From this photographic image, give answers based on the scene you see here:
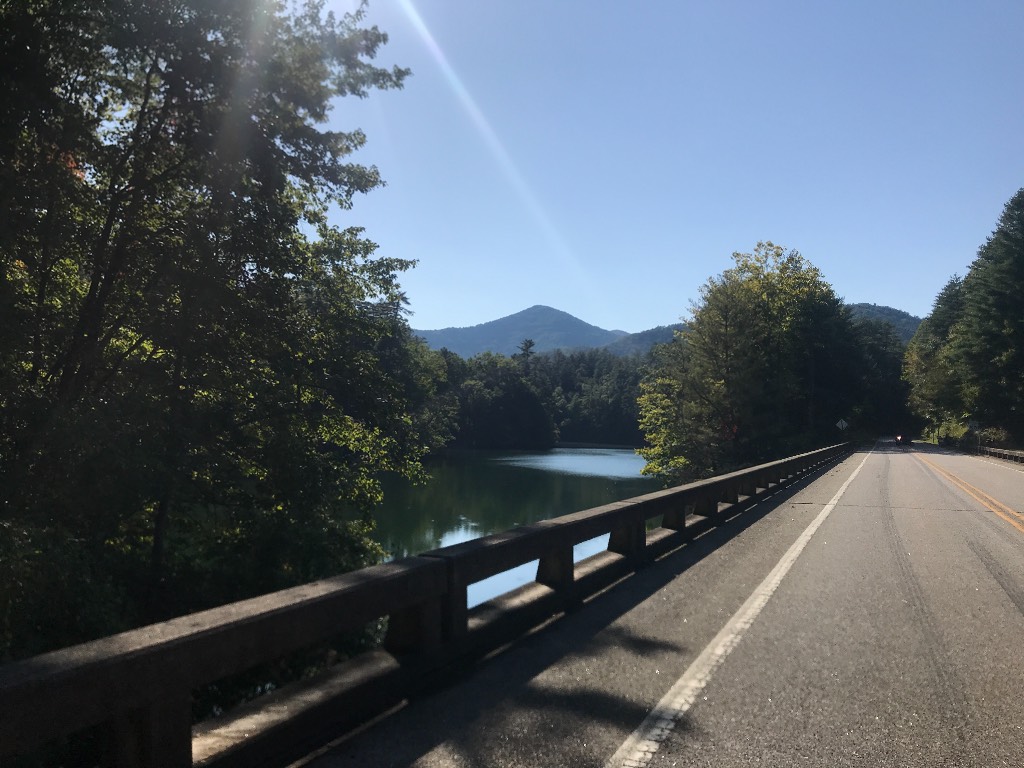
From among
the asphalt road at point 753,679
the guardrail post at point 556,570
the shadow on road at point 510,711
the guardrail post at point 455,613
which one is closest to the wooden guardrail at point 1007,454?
the asphalt road at point 753,679

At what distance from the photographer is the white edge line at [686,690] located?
3.77 meters

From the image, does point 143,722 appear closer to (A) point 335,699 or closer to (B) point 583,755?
(A) point 335,699

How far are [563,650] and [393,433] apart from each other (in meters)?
9.91

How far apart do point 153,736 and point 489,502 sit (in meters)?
40.5

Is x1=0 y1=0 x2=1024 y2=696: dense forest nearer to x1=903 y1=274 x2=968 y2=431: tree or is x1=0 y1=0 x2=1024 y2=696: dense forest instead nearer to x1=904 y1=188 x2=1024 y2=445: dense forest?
x1=904 y1=188 x2=1024 y2=445: dense forest

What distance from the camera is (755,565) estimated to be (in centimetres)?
930

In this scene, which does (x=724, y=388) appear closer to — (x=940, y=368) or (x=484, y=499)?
(x=484, y=499)

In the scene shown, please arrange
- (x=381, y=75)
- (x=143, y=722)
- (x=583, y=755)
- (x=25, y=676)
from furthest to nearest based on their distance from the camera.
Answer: (x=381, y=75)
(x=583, y=755)
(x=143, y=722)
(x=25, y=676)

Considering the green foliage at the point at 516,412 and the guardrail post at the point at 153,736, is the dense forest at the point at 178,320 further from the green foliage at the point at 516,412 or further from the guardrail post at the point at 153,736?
the green foliage at the point at 516,412

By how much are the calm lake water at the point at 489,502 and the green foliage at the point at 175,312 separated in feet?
17.3

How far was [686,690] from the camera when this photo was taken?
4.75m

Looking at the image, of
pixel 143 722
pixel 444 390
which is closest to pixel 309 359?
pixel 143 722

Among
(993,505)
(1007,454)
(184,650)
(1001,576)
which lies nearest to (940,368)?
(1007,454)

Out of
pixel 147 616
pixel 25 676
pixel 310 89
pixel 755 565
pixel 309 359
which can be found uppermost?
pixel 310 89
